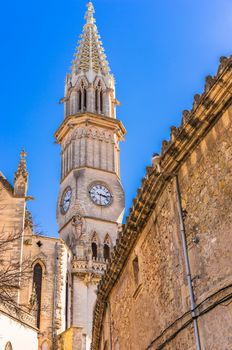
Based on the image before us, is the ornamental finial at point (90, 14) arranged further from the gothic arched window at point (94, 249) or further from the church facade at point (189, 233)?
the church facade at point (189, 233)

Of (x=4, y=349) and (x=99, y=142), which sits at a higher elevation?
(x=99, y=142)

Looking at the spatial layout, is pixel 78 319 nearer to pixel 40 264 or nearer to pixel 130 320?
pixel 40 264

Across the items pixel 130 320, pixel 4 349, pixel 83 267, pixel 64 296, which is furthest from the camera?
pixel 83 267

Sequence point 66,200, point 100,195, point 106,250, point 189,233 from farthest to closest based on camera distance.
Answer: point 66,200, point 100,195, point 106,250, point 189,233

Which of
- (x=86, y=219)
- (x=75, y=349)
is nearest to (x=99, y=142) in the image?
(x=86, y=219)

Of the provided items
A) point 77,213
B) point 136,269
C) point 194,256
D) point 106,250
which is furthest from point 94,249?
point 194,256

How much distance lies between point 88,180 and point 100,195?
1.69m

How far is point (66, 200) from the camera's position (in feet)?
147

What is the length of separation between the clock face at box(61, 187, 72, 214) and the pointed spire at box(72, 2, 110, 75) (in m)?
14.6

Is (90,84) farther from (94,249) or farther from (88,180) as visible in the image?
(94,249)

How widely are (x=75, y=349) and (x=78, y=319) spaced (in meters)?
5.24

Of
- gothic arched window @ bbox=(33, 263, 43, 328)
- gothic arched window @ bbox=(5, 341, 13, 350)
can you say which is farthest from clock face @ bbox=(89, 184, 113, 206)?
gothic arched window @ bbox=(5, 341, 13, 350)

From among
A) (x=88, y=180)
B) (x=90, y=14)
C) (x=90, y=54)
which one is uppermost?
(x=90, y=14)

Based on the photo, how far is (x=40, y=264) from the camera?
3559 centimetres
